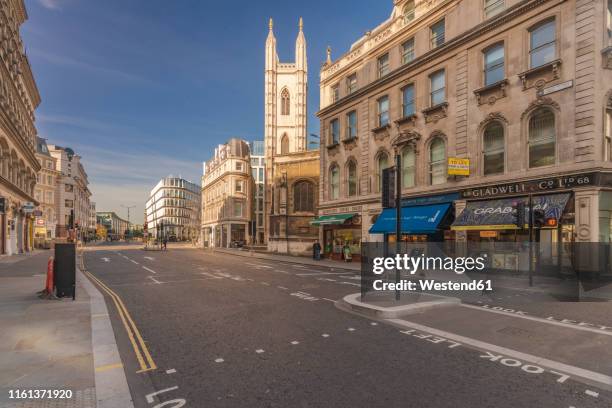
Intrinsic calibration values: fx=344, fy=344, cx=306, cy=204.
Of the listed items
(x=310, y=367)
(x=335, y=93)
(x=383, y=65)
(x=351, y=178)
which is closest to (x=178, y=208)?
(x=335, y=93)

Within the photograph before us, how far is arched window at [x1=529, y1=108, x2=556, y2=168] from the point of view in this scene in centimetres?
1573

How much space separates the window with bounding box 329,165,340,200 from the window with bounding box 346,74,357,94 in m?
6.30

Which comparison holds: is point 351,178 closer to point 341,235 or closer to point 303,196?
point 341,235

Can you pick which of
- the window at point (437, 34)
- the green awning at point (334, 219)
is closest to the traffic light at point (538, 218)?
the window at point (437, 34)

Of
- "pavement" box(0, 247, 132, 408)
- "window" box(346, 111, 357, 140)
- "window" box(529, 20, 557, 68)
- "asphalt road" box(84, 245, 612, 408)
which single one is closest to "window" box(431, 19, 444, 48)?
"window" box(529, 20, 557, 68)

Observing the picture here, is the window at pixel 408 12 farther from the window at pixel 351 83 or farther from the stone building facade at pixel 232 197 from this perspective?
the stone building facade at pixel 232 197

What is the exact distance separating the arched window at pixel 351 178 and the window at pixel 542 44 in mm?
13187

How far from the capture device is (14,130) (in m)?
30.7

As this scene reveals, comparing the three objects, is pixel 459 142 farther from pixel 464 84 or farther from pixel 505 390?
pixel 505 390

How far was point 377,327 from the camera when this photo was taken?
25.6 feet

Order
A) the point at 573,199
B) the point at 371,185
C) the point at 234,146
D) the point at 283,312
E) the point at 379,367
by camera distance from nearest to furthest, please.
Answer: the point at 379,367 → the point at 283,312 → the point at 573,199 → the point at 371,185 → the point at 234,146

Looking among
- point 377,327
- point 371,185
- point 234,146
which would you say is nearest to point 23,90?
point 234,146

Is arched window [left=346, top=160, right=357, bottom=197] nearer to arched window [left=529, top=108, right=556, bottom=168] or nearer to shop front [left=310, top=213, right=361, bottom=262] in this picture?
shop front [left=310, top=213, right=361, bottom=262]

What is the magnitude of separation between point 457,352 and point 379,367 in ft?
5.68
